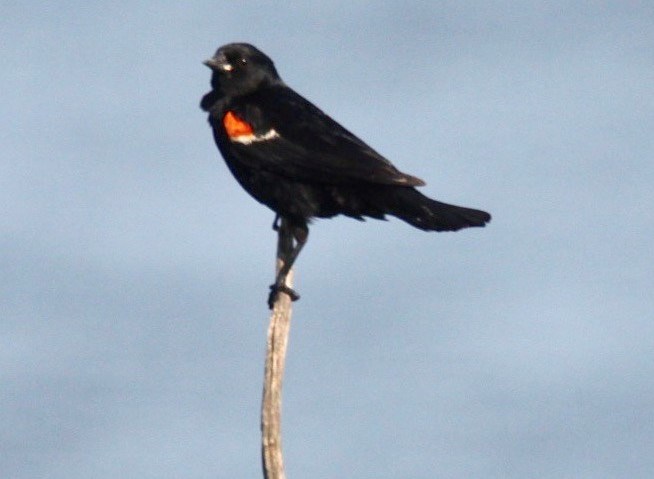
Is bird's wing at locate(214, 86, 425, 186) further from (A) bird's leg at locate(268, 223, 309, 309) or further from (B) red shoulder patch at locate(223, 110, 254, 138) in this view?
(A) bird's leg at locate(268, 223, 309, 309)

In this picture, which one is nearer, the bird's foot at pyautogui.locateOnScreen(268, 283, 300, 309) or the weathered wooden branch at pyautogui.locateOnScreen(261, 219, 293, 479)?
the weathered wooden branch at pyautogui.locateOnScreen(261, 219, 293, 479)

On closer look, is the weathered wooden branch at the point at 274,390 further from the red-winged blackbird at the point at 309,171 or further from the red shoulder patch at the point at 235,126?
the red shoulder patch at the point at 235,126

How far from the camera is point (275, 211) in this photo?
309 inches

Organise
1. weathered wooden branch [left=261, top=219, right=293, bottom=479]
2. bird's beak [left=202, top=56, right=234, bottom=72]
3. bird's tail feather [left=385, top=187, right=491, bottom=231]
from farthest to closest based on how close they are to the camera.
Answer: bird's beak [left=202, top=56, right=234, bottom=72] < bird's tail feather [left=385, top=187, right=491, bottom=231] < weathered wooden branch [left=261, top=219, right=293, bottom=479]

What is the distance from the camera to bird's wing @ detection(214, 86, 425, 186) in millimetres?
7484

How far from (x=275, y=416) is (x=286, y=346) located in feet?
1.57

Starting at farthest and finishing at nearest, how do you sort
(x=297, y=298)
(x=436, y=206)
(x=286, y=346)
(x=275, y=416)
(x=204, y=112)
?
(x=204, y=112), (x=436, y=206), (x=297, y=298), (x=286, y=346), (x=275, y=416)

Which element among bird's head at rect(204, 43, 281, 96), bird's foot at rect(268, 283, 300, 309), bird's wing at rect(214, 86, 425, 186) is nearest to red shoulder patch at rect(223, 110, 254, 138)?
bird's wing at rect(214, 86, 425, 186)

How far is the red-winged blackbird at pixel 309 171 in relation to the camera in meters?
7.46

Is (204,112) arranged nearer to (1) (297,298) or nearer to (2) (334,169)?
(2) (334,169)

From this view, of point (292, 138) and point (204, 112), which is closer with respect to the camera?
point (292, 138)

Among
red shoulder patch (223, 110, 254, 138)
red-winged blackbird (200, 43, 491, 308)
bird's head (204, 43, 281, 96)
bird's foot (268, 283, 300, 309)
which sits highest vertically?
bird's head (204, 43, 281, 96)

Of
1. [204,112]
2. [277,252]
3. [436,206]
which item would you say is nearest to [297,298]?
[277,252]

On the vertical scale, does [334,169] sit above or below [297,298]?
above
